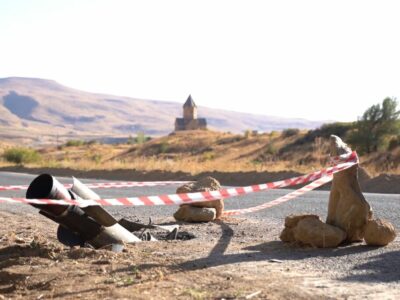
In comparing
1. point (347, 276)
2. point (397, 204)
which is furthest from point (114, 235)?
point (397, 204)

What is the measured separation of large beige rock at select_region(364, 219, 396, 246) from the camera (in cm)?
867

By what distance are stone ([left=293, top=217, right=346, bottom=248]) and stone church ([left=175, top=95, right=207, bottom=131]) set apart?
110450 millimetres

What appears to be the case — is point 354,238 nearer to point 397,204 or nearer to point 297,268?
point 297,268

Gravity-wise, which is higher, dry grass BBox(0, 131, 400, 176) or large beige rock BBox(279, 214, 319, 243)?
large beige rock BBox(279, 214, 319, 243)

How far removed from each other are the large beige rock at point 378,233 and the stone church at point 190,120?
363ft

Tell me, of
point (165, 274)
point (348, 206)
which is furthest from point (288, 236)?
point (165, 274)

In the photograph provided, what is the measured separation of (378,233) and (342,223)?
0.60 m

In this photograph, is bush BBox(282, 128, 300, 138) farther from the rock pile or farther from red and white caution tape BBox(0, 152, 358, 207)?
the rock pile

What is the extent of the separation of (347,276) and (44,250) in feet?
12.2

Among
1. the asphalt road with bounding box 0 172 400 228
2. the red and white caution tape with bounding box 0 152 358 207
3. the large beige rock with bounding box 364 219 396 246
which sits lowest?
the asphalt road with bounding box 0 172 400 228

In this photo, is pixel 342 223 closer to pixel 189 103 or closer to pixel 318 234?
pixel 318 234

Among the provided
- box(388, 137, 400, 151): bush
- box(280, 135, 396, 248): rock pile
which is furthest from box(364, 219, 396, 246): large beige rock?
box(388, 137, 400, 151): bush

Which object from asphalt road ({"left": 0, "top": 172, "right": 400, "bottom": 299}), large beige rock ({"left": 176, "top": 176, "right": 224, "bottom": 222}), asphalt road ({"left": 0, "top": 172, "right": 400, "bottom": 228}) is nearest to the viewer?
asphalt road ({"left": 0, "top": 172, "right": 400, "bottom": 299})

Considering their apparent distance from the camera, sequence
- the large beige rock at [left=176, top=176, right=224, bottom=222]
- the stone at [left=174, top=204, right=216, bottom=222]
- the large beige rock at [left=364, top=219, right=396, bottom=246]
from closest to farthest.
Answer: the large beige rock at [left=364, top=219, right=396, bottom=246], the large beige rock at [left=176, top=176, right=224, bottom=222], the stone at [left=174, top=204, right=216, bottom=222]
